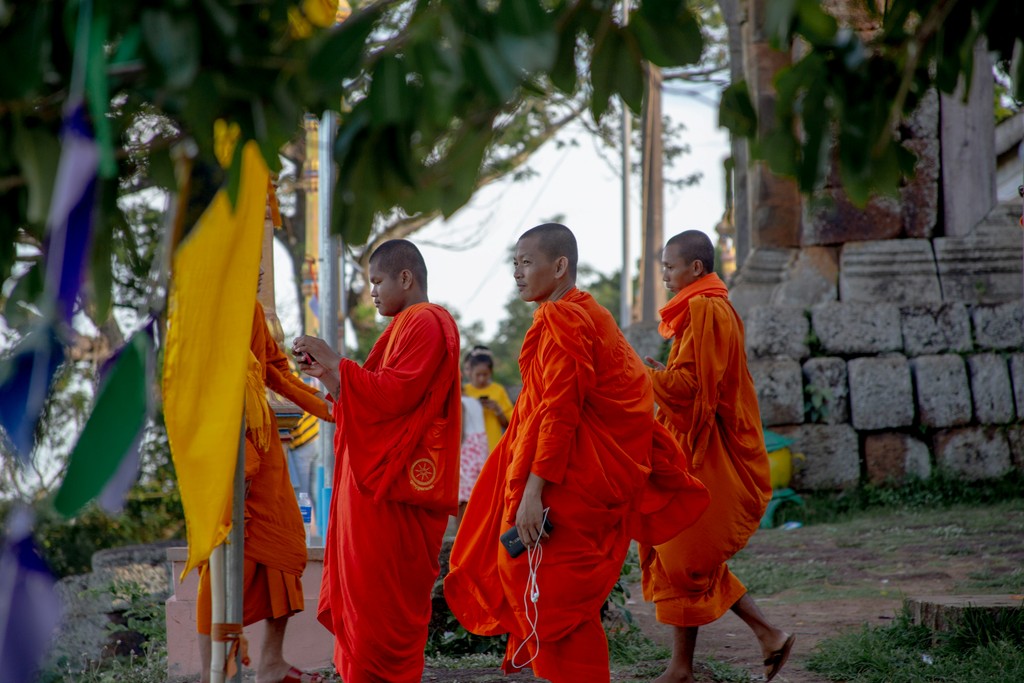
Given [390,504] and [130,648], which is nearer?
[390,504]

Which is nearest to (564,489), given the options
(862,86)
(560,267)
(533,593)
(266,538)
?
(533,593)

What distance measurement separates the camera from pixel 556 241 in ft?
15.8

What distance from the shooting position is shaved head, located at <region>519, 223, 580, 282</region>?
4797 millimetres

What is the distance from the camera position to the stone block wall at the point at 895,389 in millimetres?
9781

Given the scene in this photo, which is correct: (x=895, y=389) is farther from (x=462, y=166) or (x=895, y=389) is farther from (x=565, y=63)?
(x=462, y=166)

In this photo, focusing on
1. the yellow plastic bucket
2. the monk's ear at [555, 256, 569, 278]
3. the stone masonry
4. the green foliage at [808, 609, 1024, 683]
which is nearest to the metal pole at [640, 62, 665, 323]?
the stone masonry

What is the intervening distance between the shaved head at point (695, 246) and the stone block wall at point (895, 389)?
455cm

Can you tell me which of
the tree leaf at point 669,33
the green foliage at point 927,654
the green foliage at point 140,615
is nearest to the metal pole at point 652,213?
the green foliage at point 140,615

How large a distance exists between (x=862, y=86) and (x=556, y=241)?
257cm

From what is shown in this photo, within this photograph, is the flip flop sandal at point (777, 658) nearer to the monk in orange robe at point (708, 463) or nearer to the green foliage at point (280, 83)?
the monk in orange robe at point (708, 463)

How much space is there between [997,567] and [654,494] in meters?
3.49

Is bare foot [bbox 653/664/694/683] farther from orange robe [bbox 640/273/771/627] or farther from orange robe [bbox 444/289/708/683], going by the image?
orange robe [bbox 444/289/708/683]

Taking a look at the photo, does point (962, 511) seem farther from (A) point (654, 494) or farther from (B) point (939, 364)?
(A) point (654, 494)

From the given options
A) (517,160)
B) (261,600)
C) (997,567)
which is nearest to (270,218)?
(261,600)
